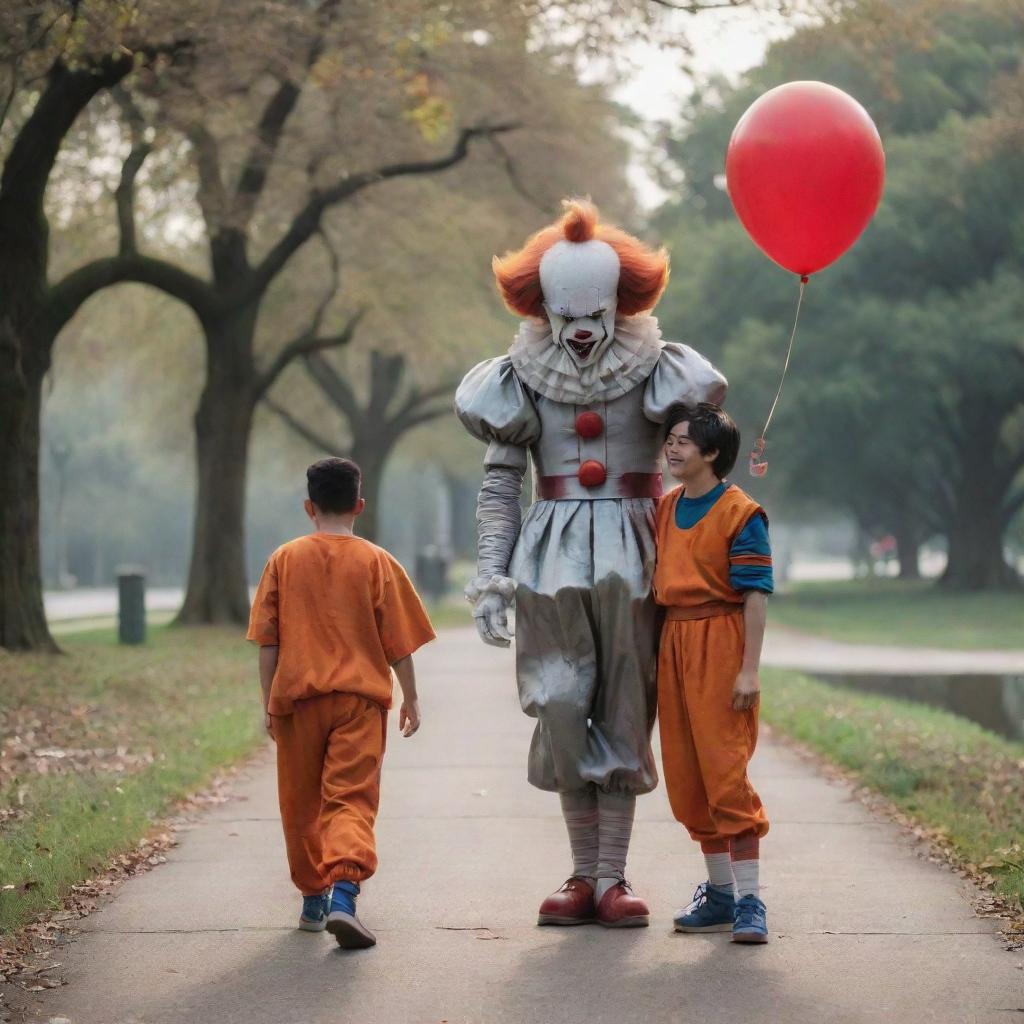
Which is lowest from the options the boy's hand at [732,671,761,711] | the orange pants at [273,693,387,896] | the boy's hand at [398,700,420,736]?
the orange pants at [273,693,387,896]

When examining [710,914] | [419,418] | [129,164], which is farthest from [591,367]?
[419,418]

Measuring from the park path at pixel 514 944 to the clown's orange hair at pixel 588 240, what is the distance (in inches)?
82.0

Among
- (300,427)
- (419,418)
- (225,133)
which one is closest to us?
(225,133)

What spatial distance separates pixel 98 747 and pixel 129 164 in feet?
29.5

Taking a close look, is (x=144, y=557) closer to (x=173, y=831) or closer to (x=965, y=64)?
(x=965, y=64)

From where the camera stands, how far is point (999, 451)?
40.1 meters

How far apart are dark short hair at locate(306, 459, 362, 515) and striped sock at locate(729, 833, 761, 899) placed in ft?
5.38

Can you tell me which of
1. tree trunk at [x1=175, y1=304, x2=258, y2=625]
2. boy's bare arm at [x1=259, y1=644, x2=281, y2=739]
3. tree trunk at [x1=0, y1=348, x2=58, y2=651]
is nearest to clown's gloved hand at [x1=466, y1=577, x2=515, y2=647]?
boy's bare arm at [x1=259, y1=644, x2=281, y2=739]

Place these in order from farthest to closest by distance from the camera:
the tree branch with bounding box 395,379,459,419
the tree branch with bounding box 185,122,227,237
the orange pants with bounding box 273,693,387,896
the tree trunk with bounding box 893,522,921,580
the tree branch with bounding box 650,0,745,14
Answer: the tree trunk with bounding box 893,522,921,580 < the tree branch with bounding box 395,379,459,419 < the tree branch with bounding box 185,122,227,237 < the tree branch with bounding box 650,0,745,14 < the orange pants with bounding box 273,693,387,896

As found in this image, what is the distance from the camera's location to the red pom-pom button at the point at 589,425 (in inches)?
226

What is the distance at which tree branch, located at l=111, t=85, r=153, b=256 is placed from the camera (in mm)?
16823

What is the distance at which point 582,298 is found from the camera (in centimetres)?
575

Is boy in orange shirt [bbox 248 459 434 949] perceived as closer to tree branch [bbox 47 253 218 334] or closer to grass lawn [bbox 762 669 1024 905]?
grass lawn [bbox 762 669 1024 905]

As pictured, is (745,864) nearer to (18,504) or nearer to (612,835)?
(612,835)
